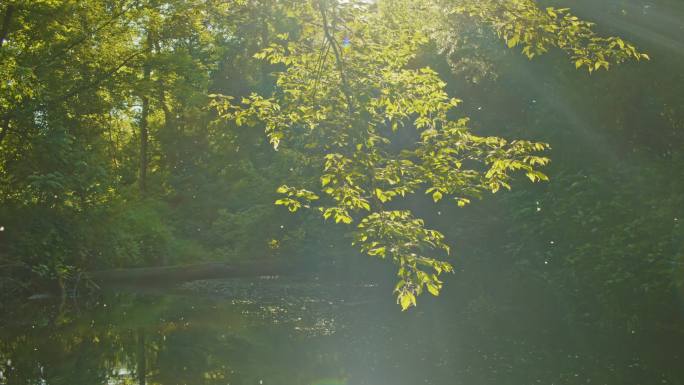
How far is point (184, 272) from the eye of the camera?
2391cm

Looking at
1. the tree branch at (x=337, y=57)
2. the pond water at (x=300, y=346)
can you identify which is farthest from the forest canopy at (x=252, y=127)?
the pond water at (x=300, y=346)

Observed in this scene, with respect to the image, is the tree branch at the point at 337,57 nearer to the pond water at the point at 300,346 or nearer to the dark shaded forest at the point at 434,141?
the dark shaded forest at the point at 434,141

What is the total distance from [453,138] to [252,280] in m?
18.7

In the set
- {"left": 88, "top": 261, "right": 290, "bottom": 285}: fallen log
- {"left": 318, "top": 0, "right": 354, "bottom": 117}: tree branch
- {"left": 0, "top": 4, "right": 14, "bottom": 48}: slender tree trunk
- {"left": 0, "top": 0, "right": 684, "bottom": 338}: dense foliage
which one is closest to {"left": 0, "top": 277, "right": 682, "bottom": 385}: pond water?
{"left": 0, "top": 0, "right": 684, "bottom": 338}: dense foliage

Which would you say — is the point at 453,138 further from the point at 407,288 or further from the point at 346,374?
the point at 346,374

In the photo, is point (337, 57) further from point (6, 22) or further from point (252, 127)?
point (252, 127)

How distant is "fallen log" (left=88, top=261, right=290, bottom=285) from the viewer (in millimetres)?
23125

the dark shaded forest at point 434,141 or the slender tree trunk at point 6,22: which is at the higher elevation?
the slender tree trunk at point 6,22

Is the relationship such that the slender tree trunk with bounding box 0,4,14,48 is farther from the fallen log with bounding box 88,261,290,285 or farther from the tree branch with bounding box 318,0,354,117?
the tree branch with bounding box 318,0,354,117

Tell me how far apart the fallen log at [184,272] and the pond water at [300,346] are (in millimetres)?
3404

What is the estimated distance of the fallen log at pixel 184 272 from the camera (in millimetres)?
23125

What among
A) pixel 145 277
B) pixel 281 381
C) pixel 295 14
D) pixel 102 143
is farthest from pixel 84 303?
pixel 295 14

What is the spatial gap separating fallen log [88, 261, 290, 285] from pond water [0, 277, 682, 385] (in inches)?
134

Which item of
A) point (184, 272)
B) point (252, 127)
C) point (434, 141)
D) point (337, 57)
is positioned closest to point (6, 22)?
point (252, 127)
